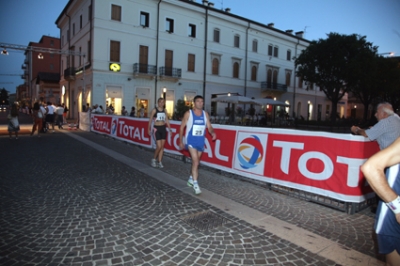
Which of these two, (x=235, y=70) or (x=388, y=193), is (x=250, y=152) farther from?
(x=235, y=70)

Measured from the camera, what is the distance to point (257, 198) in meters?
5.14

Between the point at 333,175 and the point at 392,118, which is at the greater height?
the point at 392,118

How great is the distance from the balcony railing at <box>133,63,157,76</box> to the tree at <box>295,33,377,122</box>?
54.8 ft

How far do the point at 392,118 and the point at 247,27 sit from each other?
114ft

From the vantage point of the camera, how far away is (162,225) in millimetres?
3730

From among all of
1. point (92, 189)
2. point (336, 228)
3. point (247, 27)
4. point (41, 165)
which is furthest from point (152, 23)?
Result: point (336, 228)

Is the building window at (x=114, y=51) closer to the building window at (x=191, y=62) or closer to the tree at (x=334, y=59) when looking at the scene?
the building window at (x=191, y=62)

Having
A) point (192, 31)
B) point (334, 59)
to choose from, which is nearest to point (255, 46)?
point (192, 31)

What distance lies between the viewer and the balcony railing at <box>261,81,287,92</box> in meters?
38.1

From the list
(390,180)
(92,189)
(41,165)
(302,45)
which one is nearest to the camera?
(390,180)

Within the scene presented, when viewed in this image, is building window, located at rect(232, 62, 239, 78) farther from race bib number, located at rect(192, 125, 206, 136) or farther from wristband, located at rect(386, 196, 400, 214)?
wristband, located at rect(386, 196, 400, 214)

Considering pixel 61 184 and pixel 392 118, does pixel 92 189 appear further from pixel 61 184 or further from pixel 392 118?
pixel 392 118

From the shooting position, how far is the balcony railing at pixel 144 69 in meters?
27.7

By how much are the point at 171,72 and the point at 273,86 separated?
54.1 ft
